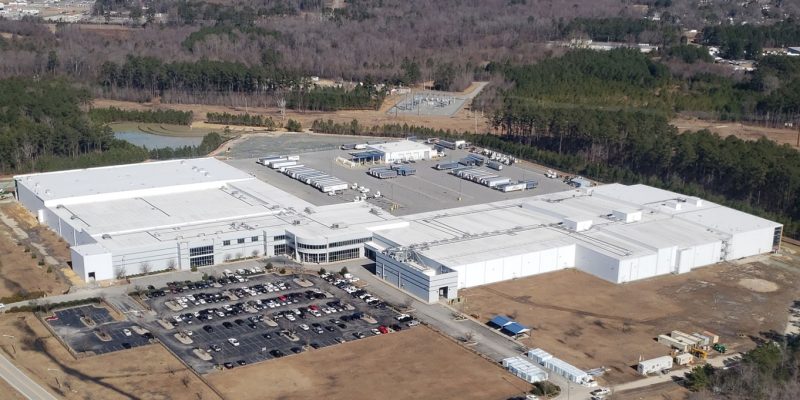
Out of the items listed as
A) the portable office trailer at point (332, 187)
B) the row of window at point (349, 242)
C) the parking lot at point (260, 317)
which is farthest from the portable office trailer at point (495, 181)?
the parking lot at point (260, 317)

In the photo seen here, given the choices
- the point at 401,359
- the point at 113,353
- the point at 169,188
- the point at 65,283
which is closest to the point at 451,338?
the point at 401,359

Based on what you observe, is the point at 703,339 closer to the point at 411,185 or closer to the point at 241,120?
the point at 411,185

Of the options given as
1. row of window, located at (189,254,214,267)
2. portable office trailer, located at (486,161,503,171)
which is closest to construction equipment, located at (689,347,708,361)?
row of window, located at (189,254,214,267)

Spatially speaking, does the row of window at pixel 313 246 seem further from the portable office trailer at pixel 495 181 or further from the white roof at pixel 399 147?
the white roof at pixel 399 147

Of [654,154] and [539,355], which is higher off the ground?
[654,154]

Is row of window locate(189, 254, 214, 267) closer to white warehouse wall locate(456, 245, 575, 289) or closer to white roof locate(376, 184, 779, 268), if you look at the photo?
white roof locate(376, 184, 779, 268)

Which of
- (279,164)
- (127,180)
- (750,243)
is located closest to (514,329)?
(750,243)

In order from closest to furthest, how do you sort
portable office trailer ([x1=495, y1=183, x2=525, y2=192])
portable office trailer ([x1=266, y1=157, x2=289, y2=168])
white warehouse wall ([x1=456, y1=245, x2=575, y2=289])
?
white warehouse wall ([x1=456, y1=245, x2=575, y2=289]), portable office trailer ([x1=495, y1=183, x2=525, y2=192]), portable office trailer ([x1=266, y1=157, x2=289, y2=168])

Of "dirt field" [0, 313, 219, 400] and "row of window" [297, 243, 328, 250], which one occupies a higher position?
"row of window" [297, 243, 328, 250]
